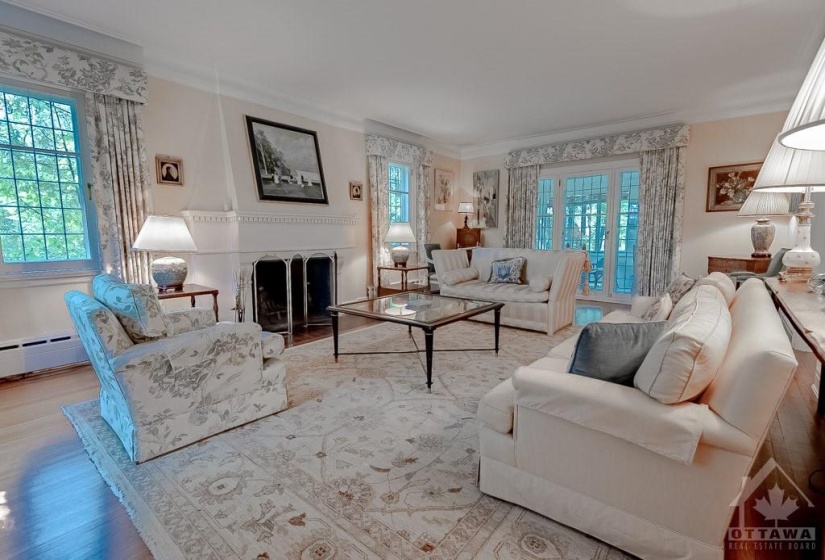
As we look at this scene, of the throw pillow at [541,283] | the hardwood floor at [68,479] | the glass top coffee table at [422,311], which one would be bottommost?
the hardwood floor at [68,479]

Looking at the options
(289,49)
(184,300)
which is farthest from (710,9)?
(184,300)

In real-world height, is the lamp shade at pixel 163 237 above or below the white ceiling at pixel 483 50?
below

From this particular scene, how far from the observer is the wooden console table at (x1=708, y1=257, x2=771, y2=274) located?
4438 millimetres

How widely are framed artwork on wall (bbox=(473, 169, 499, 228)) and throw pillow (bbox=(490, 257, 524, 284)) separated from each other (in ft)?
8.46

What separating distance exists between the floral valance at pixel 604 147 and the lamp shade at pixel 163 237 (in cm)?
544

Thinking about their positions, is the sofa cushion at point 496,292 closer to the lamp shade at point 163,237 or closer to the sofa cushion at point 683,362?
the lamp shade at point 163,237

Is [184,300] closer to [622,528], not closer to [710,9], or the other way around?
[622,528]

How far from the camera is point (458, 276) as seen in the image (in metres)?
5.04

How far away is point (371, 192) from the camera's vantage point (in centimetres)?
591

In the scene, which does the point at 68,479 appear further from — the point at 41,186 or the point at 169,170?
the point at 169,170

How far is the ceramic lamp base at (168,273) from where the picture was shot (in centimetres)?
343

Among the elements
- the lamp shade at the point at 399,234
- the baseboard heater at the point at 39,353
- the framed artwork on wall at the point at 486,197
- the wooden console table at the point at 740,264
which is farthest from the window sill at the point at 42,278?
the wooden console table at the point at 740,264

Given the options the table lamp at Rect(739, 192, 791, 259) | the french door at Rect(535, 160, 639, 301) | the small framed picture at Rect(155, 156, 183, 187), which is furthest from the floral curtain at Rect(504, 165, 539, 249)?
the small framed picture at Rect(155, 156, 183, 187)

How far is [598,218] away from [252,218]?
5251mm
